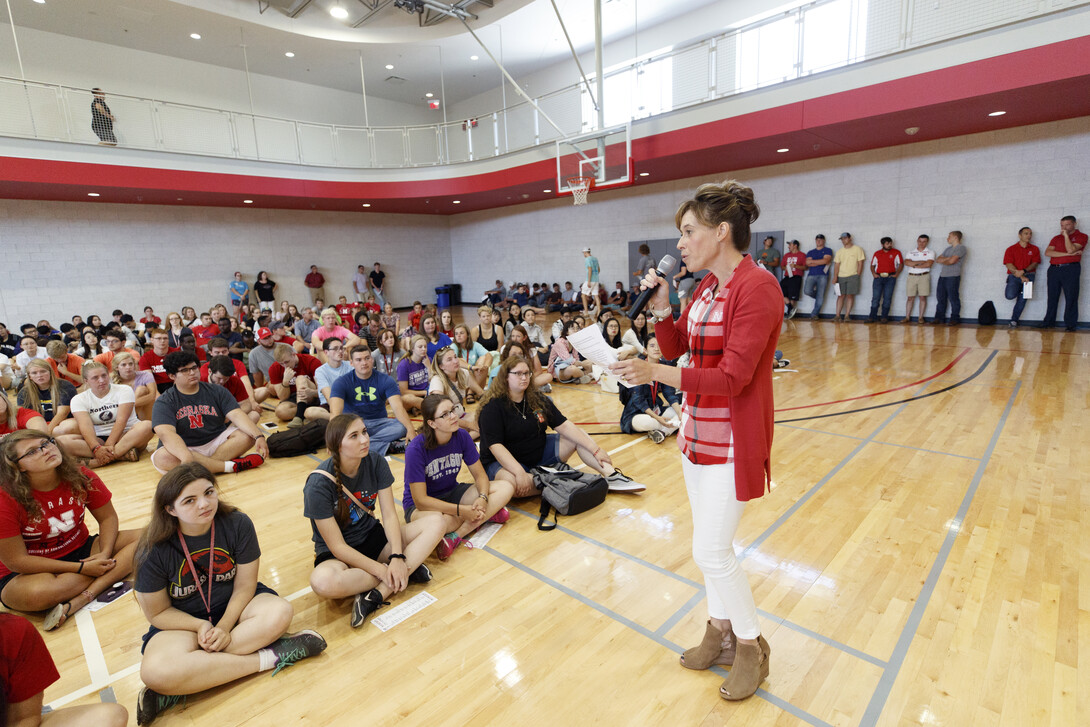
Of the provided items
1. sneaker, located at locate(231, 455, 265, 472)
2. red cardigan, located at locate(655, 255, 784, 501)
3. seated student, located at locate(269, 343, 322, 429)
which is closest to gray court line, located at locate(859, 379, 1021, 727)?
red cardigan, located at locate(655, 255, 784, 501)

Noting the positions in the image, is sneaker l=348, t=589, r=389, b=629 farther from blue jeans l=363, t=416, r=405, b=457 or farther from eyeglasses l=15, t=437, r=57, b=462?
blue jeans l=363, t=416, r=405, b=457

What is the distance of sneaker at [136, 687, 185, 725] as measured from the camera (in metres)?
2.21

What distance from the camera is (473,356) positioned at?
25.0 feet

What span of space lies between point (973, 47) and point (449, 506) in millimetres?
9835

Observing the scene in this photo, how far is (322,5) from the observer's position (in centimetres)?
1361

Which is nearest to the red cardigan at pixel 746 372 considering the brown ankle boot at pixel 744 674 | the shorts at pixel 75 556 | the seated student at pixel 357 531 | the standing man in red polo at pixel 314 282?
the brown ankle boot at pixel 744 674

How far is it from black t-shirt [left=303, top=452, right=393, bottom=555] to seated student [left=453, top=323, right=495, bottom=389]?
161 inches

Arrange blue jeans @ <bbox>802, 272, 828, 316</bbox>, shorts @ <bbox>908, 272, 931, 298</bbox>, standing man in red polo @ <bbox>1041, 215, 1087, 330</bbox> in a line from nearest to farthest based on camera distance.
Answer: standing man in red polo @ <bbox>1041, 215, 1087, 330</bbox> → shorts @ <bbox>908, 272, 931, 298</bbox> → blue jeans @ <bbox>802, 272, 828, 316</bbox>

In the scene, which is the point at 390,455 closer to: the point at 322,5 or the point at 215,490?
the point at 215,490

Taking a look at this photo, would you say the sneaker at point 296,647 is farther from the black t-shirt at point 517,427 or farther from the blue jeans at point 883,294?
the blue jeans at point 883,294

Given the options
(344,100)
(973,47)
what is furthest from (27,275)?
(973,47)

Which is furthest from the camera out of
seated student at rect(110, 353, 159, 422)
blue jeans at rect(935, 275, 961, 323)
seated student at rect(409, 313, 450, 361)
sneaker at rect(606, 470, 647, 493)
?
blue jeans at rect(935, 275, 961, 323)

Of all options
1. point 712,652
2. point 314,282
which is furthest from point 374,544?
point 314,282

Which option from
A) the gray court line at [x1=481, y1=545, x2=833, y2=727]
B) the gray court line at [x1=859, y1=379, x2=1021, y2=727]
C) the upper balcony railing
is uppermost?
the upper balcony railing
